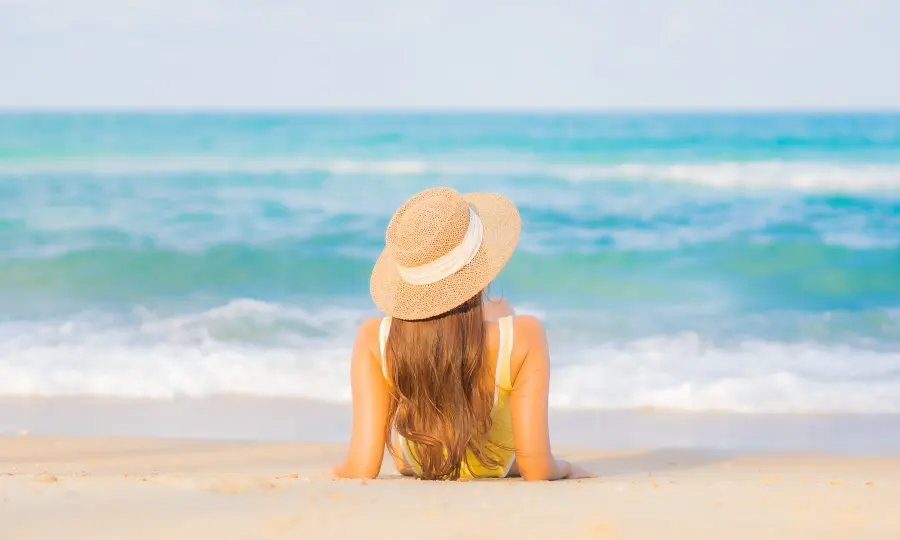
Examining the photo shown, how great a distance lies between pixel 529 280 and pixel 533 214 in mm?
5200

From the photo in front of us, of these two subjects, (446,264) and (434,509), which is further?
(446,264)

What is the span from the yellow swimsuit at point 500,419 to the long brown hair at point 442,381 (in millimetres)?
35

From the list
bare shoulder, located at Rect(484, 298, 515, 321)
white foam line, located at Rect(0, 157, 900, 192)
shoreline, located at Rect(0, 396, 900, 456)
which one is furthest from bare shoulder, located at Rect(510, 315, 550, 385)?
white foam line, located at Rect(0, 157, 900, 192)

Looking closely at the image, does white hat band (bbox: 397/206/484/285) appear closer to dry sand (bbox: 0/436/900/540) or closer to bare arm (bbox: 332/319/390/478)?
bare arm (bbox: 332/319/390/478)

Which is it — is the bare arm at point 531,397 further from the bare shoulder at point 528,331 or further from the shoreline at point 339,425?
the shoreline at point 339,425

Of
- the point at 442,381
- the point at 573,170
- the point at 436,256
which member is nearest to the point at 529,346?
the point at 442,381

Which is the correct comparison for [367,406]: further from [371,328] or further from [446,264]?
[446,264]

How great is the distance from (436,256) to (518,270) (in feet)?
29.4

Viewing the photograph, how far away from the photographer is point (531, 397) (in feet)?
9.66

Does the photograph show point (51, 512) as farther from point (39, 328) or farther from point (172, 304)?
point (172, 304)

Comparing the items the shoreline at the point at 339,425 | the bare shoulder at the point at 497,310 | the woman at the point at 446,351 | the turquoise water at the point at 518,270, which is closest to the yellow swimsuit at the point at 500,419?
the woman at the point at 446,351

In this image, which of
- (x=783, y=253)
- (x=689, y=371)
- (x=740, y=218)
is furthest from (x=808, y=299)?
(x=740, y=218)

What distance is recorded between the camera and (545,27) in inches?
1539

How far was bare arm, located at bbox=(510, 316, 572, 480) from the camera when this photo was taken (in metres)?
2.92
